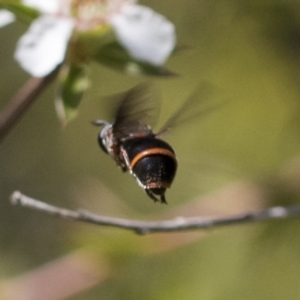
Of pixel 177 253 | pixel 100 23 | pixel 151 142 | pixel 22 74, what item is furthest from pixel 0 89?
pixel 151 142

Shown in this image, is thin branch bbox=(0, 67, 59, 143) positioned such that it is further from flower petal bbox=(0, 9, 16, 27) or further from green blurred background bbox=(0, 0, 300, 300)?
green blurred background bbox=(0, 0, 300, 300)

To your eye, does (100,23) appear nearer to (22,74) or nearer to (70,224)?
(70,224)

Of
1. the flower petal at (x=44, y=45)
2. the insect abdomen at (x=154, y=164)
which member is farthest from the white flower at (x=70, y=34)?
the insect abdomen at (x=154, y=164)

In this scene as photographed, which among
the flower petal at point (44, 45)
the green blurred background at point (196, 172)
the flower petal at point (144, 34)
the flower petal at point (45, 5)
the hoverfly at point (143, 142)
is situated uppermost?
the flower petal at point (45, 5)

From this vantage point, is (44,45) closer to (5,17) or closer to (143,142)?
(5,17)

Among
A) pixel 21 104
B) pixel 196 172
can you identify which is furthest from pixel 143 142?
pixel 196 172

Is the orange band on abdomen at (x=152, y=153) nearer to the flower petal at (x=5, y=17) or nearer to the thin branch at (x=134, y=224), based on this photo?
the thin branch at (x=134, y=224)
